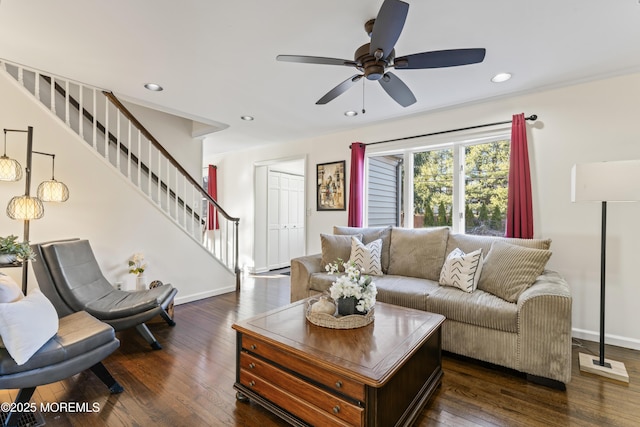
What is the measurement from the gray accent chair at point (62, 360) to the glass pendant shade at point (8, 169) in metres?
1.37

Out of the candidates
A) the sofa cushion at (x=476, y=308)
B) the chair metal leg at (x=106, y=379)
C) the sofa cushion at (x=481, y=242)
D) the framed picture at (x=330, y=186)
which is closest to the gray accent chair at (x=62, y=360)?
the chair metal leg at (x=106, y=379)

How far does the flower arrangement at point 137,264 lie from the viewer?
3.28 meters

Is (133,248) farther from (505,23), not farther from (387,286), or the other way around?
(505,23)

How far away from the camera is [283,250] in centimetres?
625

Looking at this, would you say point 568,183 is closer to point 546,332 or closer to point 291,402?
point 546,332

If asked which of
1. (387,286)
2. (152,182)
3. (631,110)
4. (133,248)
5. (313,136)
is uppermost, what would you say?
(313,136)

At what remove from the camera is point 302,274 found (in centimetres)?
345

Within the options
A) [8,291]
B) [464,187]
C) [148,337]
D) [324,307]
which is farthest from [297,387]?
[464,187]

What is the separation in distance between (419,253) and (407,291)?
2.10 feet

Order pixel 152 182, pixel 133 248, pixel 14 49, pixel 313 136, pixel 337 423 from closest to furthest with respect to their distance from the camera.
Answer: pixel 337 423 < pixel 14 49 < pixel 133 248 < pixel 152 182 < pixel 313 136

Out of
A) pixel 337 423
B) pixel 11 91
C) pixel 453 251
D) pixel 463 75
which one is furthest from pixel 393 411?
pixel 11 91

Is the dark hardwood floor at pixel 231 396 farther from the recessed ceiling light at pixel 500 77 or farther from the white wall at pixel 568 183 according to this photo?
the recessed ceiling light at pixel 500 77

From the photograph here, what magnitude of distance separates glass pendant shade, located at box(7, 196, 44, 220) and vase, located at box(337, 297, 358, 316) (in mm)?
2759

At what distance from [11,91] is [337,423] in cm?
389
